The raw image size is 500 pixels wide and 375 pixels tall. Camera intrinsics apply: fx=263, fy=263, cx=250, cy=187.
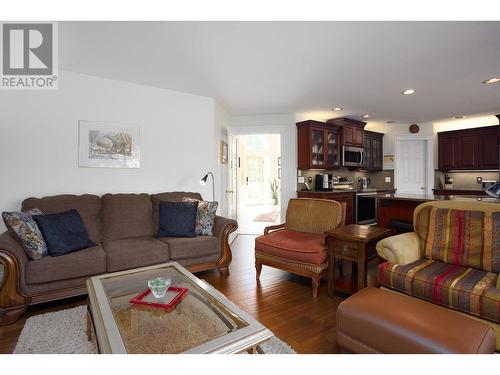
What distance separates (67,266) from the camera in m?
2.29

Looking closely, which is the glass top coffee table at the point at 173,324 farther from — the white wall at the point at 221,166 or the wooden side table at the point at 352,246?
the white wall at the point at 221,166

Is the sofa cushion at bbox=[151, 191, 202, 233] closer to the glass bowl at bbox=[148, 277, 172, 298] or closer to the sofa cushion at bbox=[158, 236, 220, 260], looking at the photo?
the sofa cushion at bbox=[158, 236, 220, 260]

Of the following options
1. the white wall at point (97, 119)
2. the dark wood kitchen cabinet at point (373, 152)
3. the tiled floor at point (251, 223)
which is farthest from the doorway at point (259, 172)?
the white wall at point (97, 119)

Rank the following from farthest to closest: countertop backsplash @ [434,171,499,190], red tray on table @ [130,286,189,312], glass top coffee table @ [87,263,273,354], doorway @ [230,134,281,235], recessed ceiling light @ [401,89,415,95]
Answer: doorway @ [230,134,281,235] < countertop backsplash @ [434,171,499,190] < recessed ceiling light @ [401,89,415,95] < red tray on table @ [130,286,189,312] < glass top coffee table @ [87,263,273,354]

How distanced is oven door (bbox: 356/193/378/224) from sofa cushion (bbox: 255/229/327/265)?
9.16 feet

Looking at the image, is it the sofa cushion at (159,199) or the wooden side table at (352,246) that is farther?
the sofa cushion at (159,199)

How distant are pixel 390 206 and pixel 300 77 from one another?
77.4 inches

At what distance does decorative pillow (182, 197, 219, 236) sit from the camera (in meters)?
3.12

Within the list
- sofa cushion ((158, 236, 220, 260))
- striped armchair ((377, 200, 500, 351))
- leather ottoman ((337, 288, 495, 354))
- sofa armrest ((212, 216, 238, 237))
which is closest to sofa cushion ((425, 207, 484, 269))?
A: striped armchair ((377, 200, 500, 351))

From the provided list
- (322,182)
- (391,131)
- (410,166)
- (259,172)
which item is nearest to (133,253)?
(322,182)

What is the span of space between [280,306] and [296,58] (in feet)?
7.90

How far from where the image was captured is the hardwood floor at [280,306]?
1829 mm

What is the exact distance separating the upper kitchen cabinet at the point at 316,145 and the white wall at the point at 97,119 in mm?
1800
